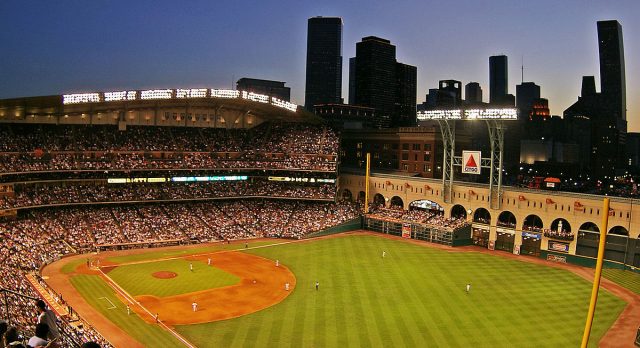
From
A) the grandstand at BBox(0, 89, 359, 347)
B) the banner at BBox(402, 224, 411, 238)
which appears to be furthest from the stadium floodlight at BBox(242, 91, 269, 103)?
the banner at BBox(402, 224, 411, 238)

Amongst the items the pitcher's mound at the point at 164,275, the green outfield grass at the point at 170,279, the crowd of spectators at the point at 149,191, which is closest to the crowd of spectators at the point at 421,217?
the crowd of spectators at the point at 149,191

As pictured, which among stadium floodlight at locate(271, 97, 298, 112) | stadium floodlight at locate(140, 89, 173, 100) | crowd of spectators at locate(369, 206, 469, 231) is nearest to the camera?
stadium floodlight at locate(140, 89, 173, 100)

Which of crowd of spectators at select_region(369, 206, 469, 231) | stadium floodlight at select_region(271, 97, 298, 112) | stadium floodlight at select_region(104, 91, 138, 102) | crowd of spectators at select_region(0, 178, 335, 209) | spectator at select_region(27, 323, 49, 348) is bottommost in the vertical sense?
crowd of spectators at select_region(369, 206, 469, 231)

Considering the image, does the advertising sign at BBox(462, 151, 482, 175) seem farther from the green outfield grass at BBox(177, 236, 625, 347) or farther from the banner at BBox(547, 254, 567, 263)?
the banner at BBox(547, 254, 567, 263)

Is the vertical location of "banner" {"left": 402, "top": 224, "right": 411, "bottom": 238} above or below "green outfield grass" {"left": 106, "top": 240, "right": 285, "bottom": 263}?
above

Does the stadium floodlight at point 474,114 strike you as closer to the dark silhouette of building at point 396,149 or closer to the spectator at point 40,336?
the dark silhouette of building at point 396,149

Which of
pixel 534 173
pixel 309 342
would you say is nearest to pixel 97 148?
pixel 309 342

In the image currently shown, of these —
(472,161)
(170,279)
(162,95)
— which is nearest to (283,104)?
(162,95)

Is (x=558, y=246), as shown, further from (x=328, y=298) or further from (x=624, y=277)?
(x=328, y=298)
